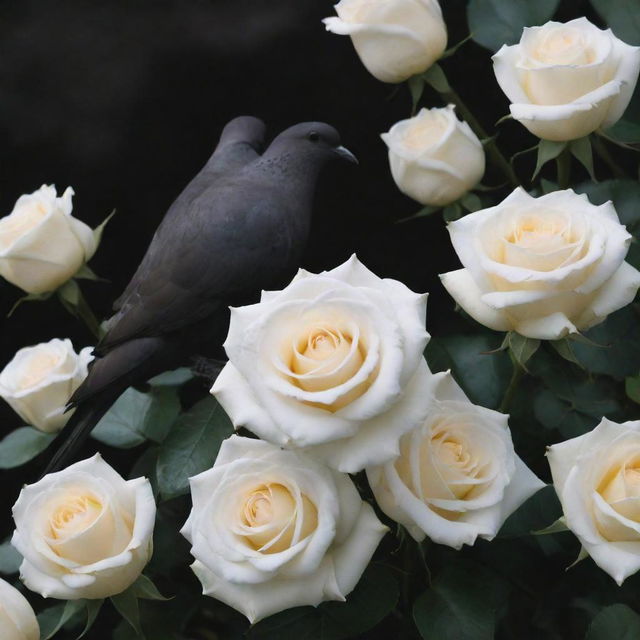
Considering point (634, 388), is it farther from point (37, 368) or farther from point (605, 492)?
point (37, 368)

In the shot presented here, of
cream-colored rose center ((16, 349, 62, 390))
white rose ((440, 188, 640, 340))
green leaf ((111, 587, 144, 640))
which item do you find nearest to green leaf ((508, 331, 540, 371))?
white rose ((440, 188, 640, 340))

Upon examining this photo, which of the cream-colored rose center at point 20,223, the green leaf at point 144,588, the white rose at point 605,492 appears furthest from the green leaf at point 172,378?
the white rose at point 605,492

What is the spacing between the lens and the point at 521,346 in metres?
0.47

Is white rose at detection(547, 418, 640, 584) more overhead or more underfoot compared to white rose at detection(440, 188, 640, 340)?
more underfoot

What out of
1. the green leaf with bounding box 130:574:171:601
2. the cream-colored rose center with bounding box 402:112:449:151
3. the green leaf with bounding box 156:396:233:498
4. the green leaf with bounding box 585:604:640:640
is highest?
the cream-colored rose center with bounding box 402:112:449:151

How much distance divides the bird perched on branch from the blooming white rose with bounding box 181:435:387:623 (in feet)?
0.79

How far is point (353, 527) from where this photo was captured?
422mm

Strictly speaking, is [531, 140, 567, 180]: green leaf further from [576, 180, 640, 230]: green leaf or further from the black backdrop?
the black backdrop

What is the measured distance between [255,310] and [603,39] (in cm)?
27

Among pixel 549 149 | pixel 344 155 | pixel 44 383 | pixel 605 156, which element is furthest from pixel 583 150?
pixel 44 383

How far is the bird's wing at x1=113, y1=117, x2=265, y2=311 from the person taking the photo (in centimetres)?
A: 69

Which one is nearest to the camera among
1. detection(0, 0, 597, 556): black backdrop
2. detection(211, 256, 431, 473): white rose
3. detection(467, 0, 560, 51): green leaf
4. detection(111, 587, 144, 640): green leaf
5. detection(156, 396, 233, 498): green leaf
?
detection(211, 256, 431, 473): white rose

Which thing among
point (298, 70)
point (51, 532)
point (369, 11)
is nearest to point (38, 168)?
point (298, 70)

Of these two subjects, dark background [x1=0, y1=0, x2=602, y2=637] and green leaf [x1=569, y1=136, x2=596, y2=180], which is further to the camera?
dark background [x1=0, y1=0, x2=602, y2=637]
